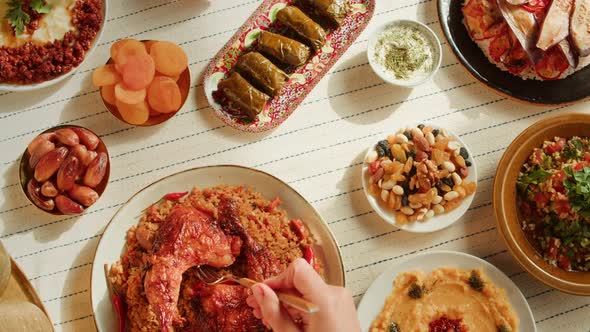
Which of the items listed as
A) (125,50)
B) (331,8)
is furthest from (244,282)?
(331,8)

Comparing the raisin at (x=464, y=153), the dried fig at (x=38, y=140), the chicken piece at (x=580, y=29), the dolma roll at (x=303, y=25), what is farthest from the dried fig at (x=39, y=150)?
the chicken piece at (x=580, y=29)

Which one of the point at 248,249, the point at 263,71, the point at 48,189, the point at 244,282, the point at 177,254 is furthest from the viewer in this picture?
the point at 263,71

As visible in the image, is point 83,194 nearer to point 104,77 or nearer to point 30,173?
point 30,173

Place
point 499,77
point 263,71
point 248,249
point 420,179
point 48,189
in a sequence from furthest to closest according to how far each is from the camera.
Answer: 1. point 499,77
2. point 263,71
3. point 420,179
4. point 48,189
5. point 248,249

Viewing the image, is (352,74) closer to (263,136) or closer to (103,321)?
(263,136)

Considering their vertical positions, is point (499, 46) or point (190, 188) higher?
point (499, 46)

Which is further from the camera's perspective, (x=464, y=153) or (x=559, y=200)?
(x=464, y=153)
